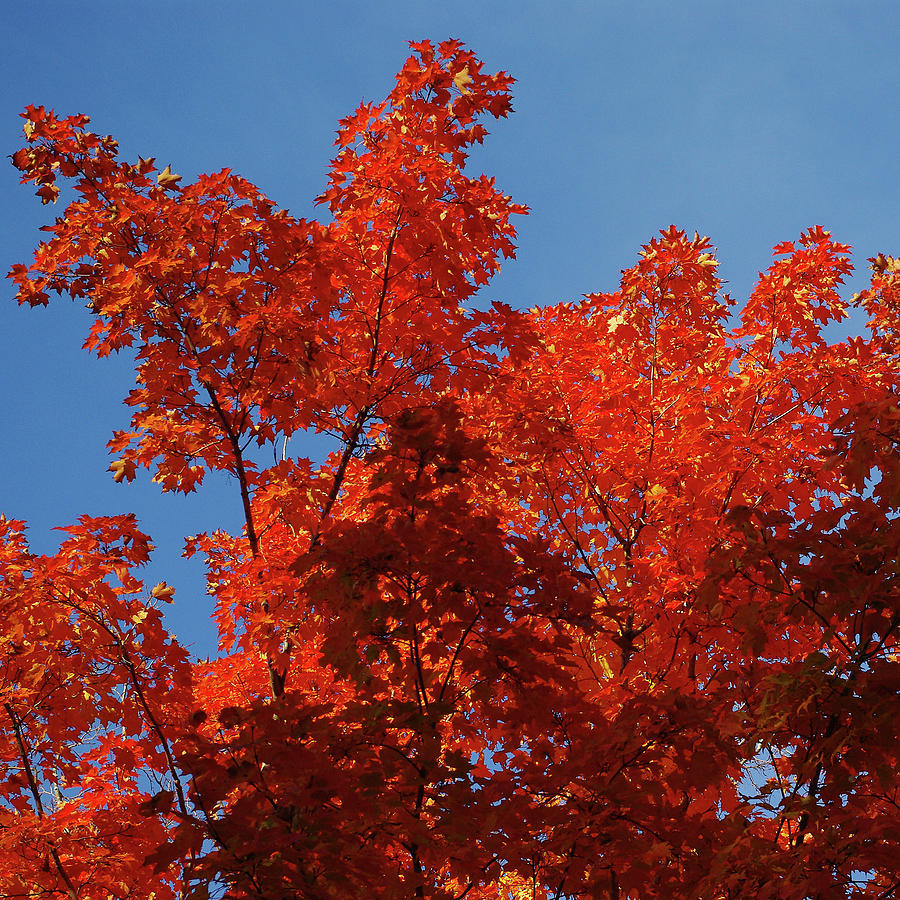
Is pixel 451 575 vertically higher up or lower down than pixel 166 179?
lower down

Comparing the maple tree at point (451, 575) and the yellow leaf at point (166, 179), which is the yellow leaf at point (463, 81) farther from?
the yellow leaf at point (166, 179)

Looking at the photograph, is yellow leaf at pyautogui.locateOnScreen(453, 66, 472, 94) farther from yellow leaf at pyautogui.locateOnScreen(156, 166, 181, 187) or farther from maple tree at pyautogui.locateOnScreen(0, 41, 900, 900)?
yellow leaf at pyautogui.locateOnScreen(156, 166, 181, 187)

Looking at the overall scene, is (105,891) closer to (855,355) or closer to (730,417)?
(730,417)

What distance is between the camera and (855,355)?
8688mm

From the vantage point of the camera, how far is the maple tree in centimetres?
491

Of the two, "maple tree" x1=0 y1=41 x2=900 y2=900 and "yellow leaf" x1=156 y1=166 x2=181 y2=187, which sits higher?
"yellow leaf" x1=156 y1=166 x2=181 y2=187

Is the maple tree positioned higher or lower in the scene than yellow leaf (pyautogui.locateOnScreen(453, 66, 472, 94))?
lower

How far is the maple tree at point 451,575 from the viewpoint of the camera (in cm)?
491

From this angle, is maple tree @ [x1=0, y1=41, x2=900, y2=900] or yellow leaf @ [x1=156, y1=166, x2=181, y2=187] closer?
maple tree @ [x1=0, y1=41, x2=900, y2=900]

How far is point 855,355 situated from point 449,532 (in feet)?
17.2

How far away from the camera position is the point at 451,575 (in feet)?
17.0

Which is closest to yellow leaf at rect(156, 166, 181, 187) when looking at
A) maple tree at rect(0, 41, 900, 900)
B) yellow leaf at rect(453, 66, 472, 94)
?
maple tree at rect(0, 41, 900, 900)

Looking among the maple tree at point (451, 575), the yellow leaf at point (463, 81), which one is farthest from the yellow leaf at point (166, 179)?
the yellow leaf at point (463, 81)

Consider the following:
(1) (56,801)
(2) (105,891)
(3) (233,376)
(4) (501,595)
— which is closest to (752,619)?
(4) (501,595)
